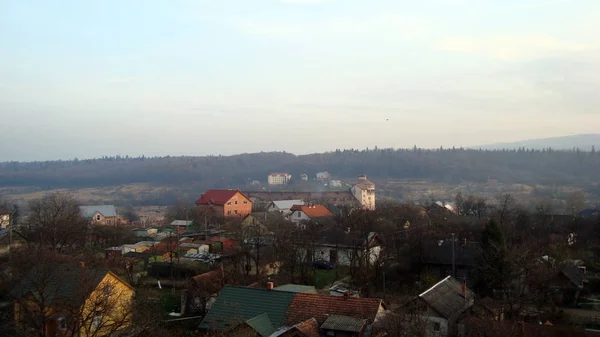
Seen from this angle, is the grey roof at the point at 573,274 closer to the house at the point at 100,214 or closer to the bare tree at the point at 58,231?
the bare tree at the point at 58,231

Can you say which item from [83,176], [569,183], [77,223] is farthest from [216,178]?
[77,223]

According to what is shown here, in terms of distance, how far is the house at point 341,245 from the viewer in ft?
88.0

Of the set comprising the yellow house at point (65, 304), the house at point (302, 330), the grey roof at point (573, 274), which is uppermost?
the yellow house at point (65, 304)

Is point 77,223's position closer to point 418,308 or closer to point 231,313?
point 231,313

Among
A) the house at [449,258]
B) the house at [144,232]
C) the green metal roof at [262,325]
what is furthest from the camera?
the house at [144,232]

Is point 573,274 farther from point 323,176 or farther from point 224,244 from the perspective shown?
point 323,176

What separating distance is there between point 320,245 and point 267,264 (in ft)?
14.4

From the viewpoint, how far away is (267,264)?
25.0 meters

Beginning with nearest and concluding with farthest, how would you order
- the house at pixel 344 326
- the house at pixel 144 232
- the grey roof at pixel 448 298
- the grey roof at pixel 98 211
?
the house at pixel 344 326
the grey roof at pixel 448 298
the house at pixel 144 232
the grey roof at pixel 98 211

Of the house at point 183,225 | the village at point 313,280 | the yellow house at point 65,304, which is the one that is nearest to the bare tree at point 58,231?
the village at point 313,280

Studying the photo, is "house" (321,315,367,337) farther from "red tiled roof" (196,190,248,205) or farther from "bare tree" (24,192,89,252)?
"red tiled roof" (196,190,248,205)

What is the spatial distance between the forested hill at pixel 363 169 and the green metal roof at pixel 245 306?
280 feet

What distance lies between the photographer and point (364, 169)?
123 m

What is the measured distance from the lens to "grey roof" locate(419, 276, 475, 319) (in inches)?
625
